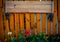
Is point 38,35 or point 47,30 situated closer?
point 38,35

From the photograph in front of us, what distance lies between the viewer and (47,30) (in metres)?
4.12

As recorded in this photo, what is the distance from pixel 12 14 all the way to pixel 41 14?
2.53ft

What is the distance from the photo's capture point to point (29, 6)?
4.02m

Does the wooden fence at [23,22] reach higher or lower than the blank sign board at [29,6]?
lower

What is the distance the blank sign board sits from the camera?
3.97m

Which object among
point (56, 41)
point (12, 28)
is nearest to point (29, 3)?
point (12, 28)

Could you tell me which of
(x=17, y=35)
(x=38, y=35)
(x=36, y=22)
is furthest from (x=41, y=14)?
(x=17, y=35)

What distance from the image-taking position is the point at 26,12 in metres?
4.02

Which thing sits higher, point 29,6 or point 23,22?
point 29,6

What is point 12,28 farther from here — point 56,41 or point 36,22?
point 56,41

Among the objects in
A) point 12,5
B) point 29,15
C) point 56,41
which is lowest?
point 56,41

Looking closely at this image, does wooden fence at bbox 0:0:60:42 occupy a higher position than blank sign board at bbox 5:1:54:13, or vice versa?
blank sign board at bbox 5:1:54:13

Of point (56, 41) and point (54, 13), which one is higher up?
point (54, 13)

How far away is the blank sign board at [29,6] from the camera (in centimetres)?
397
